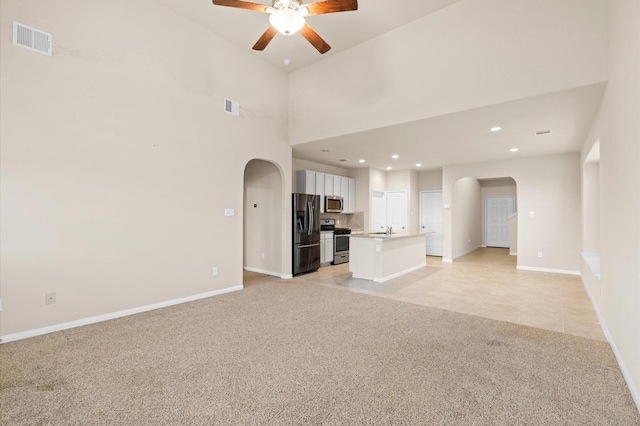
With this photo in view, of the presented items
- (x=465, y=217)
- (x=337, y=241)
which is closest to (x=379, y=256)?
(x=337, y=241)

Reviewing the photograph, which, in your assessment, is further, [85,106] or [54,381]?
[85,106]

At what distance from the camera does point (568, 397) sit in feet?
6.59

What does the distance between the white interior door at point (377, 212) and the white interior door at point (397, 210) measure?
0.26 metres

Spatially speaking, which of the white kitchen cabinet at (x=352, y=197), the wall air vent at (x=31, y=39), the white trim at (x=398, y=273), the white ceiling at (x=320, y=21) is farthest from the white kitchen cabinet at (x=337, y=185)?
the wall air vent at (x=31, y=39)

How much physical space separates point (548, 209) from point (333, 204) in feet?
15.7

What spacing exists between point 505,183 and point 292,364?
10939mm

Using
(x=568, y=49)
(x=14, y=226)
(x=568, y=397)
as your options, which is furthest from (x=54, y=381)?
(x=568, y=49)

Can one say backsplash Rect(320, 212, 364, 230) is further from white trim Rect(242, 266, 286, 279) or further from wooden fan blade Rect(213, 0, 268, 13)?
wooden fan blade Rect(213, 0, 268, 13)

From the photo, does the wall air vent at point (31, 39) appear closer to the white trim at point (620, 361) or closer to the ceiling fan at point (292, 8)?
the ceiling fan at point (292, 8)

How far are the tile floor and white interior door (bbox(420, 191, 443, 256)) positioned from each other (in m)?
2.06

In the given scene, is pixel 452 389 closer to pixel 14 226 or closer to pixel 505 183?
pixel 14 226

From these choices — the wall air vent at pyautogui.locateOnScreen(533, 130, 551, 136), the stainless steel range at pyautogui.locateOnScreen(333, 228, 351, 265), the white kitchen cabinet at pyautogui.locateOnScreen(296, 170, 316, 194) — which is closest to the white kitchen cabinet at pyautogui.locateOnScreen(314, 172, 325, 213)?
the white kitchen cabinet at pyautogui.locateOnScreen(296, 170, 316, 194)

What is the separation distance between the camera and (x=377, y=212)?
9.08 metres

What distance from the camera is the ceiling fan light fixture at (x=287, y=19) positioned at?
274 centimetres
